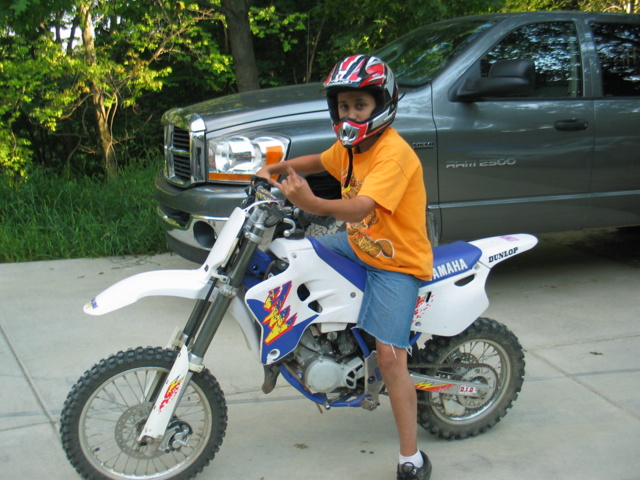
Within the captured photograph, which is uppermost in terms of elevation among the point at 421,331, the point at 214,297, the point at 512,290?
the point at 214,297

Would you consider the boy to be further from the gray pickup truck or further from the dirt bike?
the gray pickup truck

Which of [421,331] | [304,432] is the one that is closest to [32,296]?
[304,432]

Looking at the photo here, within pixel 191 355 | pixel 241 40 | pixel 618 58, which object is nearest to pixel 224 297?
pixel 191 355

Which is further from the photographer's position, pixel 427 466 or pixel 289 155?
pixel 289 155

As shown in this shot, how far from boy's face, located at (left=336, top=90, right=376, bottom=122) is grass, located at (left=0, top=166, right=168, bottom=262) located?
13.4 feet

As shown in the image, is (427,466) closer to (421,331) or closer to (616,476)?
(421,331)

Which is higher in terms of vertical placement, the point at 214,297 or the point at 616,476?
the point at 214,297

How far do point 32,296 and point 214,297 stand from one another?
3041 mm

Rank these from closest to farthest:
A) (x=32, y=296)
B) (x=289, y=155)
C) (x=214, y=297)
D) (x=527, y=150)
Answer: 1. (x=214, y=297)
2. (x=289, y=155)
3. (x=527, y=150)
4. (x=32, y=296)

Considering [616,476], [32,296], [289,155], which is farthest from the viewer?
[32,296]

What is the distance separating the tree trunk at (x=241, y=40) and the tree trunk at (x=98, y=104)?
1.85 m

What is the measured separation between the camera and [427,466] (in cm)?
317

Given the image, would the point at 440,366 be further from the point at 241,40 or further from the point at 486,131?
the point at 241,40

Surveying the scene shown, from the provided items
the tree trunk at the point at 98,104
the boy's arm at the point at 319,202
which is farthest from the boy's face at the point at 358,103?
the tree trunk at the point at 98,104
